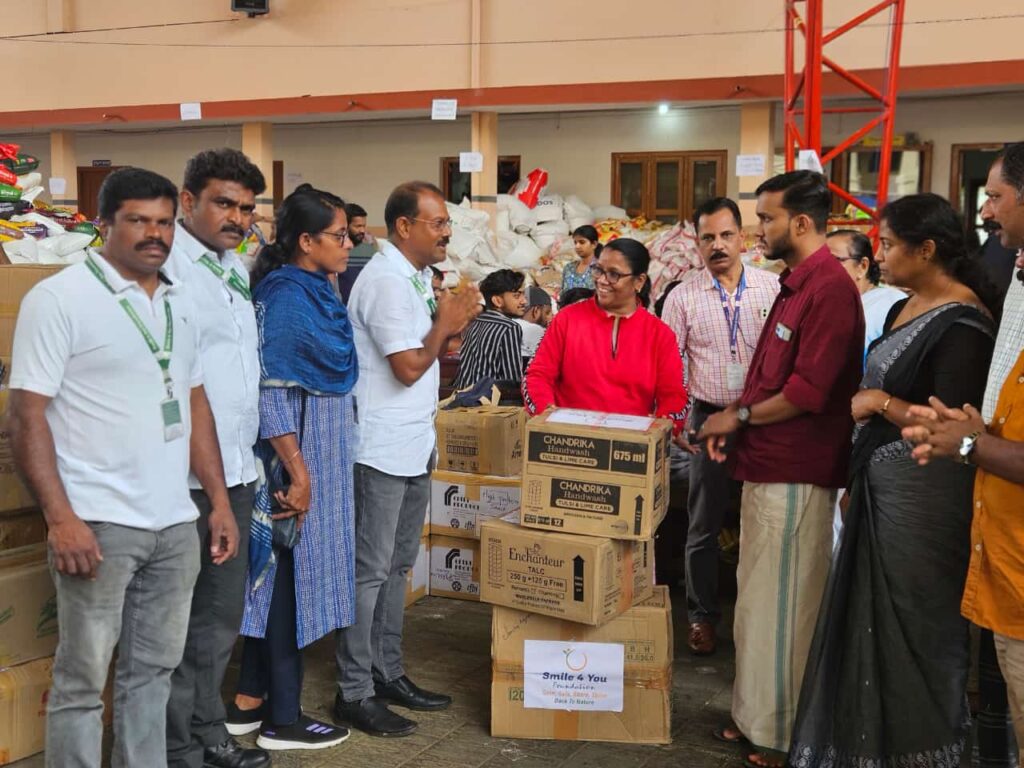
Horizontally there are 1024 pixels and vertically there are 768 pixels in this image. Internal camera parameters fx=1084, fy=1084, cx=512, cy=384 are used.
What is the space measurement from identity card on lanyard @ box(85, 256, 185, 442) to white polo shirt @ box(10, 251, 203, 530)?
0.4 inches

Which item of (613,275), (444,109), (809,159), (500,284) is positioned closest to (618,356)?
(613,275)

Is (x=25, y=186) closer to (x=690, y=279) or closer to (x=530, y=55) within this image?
(x=690, y=279)

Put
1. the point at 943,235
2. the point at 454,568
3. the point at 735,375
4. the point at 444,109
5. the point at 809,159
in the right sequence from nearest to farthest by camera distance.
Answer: the point at 943,235
the point at 735,375
the point at 454,568
the point at 809,159
the point at 444,109

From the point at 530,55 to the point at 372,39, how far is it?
2018 millimetres

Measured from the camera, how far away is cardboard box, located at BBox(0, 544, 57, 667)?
3031 mm

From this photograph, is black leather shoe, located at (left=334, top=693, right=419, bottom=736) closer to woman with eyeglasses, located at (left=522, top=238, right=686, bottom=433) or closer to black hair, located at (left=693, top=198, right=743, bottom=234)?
woman with eyeglasses, located at (left=522, top=238, right=686, bottom=433)

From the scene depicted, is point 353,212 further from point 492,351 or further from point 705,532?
point 705,532

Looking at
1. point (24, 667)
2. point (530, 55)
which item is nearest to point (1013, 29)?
point (530, 55)

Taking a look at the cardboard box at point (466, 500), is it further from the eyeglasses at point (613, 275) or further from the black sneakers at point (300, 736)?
the black sneakers at point (300, 736)

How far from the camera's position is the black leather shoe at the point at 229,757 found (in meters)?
3.01

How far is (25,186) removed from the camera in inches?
213

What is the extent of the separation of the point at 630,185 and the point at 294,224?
34.7ft

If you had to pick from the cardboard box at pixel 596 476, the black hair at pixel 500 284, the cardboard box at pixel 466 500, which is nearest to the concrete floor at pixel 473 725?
the cardboard box at pixel 466 500

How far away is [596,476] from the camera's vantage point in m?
3.14
